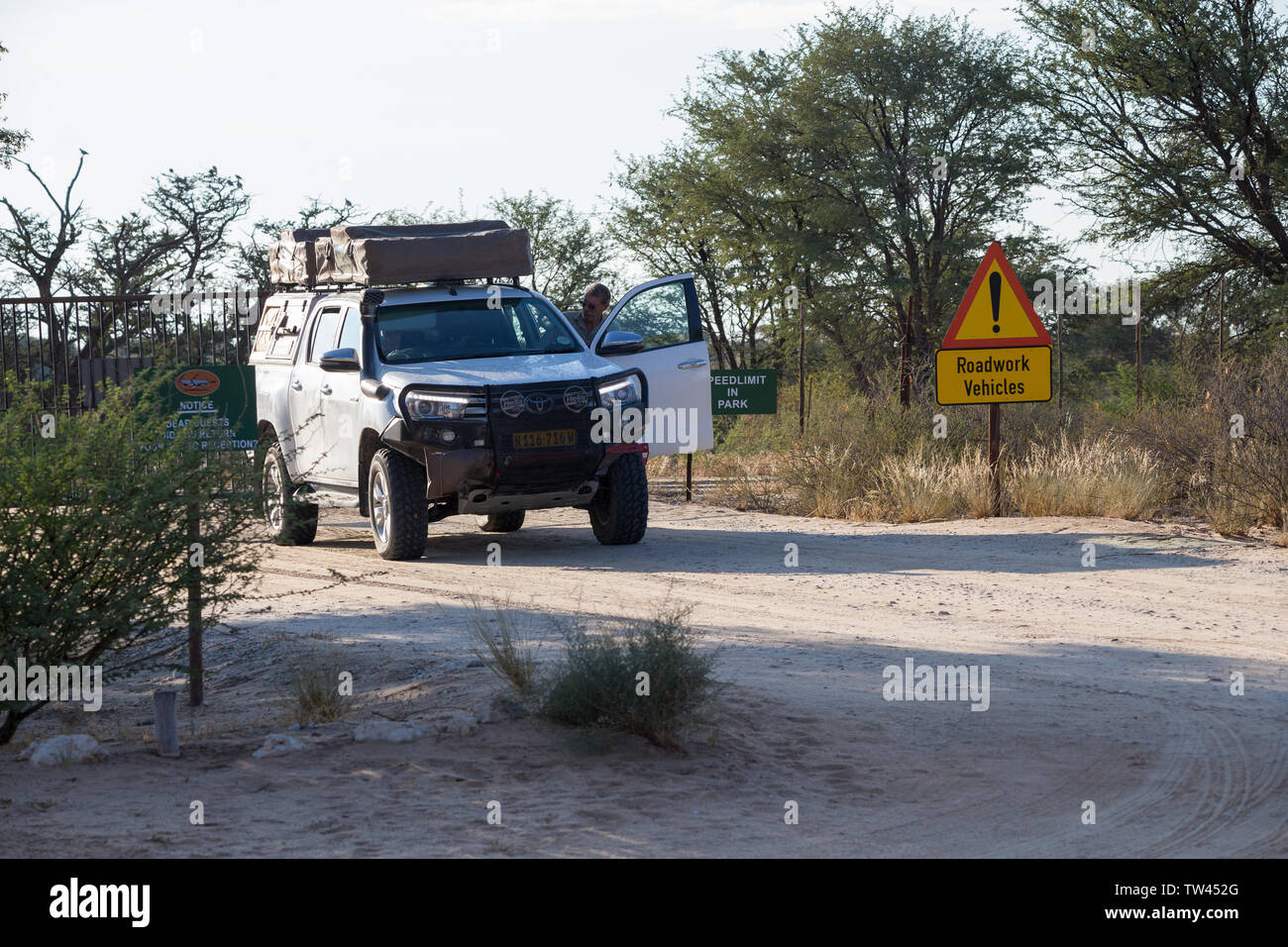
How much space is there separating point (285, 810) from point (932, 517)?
31.9 ft

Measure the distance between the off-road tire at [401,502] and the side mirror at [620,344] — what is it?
1919 mm

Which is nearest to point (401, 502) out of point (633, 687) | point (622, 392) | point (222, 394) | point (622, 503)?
point (622, 503)

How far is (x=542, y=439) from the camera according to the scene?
35.6 ft

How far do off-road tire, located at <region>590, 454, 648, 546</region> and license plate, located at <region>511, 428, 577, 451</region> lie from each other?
73 centimetres

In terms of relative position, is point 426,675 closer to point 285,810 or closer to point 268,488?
point 268,488

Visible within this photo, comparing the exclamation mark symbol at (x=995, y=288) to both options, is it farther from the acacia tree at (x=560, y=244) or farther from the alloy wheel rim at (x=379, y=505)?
the acacia tree at (x=560, y=244)

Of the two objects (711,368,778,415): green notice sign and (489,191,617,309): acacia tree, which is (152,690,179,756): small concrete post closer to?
(711,368,778,415): green notice sign

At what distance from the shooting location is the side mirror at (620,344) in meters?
11.8

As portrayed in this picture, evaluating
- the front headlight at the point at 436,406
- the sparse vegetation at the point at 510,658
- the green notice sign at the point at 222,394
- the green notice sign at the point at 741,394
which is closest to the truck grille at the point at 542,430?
the front headlight at the point at 436,406

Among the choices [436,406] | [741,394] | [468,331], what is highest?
[468,331]

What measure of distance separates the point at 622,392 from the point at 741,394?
195 inches

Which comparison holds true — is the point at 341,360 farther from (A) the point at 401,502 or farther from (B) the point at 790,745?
(B) the point at 790,745

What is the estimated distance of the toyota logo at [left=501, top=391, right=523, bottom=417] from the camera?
35.2ft

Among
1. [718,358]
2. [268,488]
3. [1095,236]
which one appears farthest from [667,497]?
[718,358]
